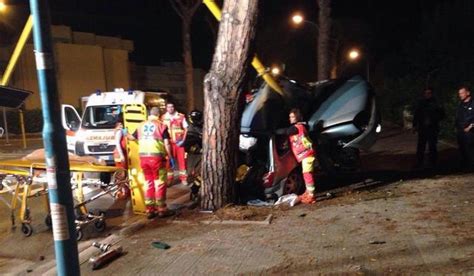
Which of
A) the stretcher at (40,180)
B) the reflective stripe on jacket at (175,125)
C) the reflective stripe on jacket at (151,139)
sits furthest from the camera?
the reflective stripe on jacket at (175,125)

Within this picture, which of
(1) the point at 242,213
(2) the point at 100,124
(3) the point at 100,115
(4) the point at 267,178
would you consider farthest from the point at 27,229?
(3) the point at 100,115

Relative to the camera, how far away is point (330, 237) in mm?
6094

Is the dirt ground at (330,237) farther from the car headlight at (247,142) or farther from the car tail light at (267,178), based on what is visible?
the car headlight at (247,142)

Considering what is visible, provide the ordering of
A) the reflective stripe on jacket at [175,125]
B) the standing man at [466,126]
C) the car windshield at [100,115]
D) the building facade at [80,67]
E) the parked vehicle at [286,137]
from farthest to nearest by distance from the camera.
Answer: the building facade at [80,67], the car windshield at [100,115], the reflective stripe on jacket at [175,125], the standing man at [466,126], the parked vehicle at [286,137]

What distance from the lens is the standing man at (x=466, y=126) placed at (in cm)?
954

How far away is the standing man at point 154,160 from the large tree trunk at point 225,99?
59 cm

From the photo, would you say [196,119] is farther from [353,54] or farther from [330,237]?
[353,54]

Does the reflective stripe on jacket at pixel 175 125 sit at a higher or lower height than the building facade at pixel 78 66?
lower

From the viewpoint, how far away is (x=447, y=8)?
21219 mm

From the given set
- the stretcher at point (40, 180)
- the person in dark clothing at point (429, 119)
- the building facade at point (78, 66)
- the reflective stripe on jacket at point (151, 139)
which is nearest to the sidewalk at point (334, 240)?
the stretcher at point (40, 180)

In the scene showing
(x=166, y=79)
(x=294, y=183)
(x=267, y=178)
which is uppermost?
(x=166, y=79)

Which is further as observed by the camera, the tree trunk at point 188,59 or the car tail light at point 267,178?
the tree trunk at point 188,59

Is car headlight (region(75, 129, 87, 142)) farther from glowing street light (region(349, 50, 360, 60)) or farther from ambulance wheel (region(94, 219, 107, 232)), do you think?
glowing street light (region(349, 50, 360, 60))

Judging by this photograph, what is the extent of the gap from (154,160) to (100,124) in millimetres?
5450
